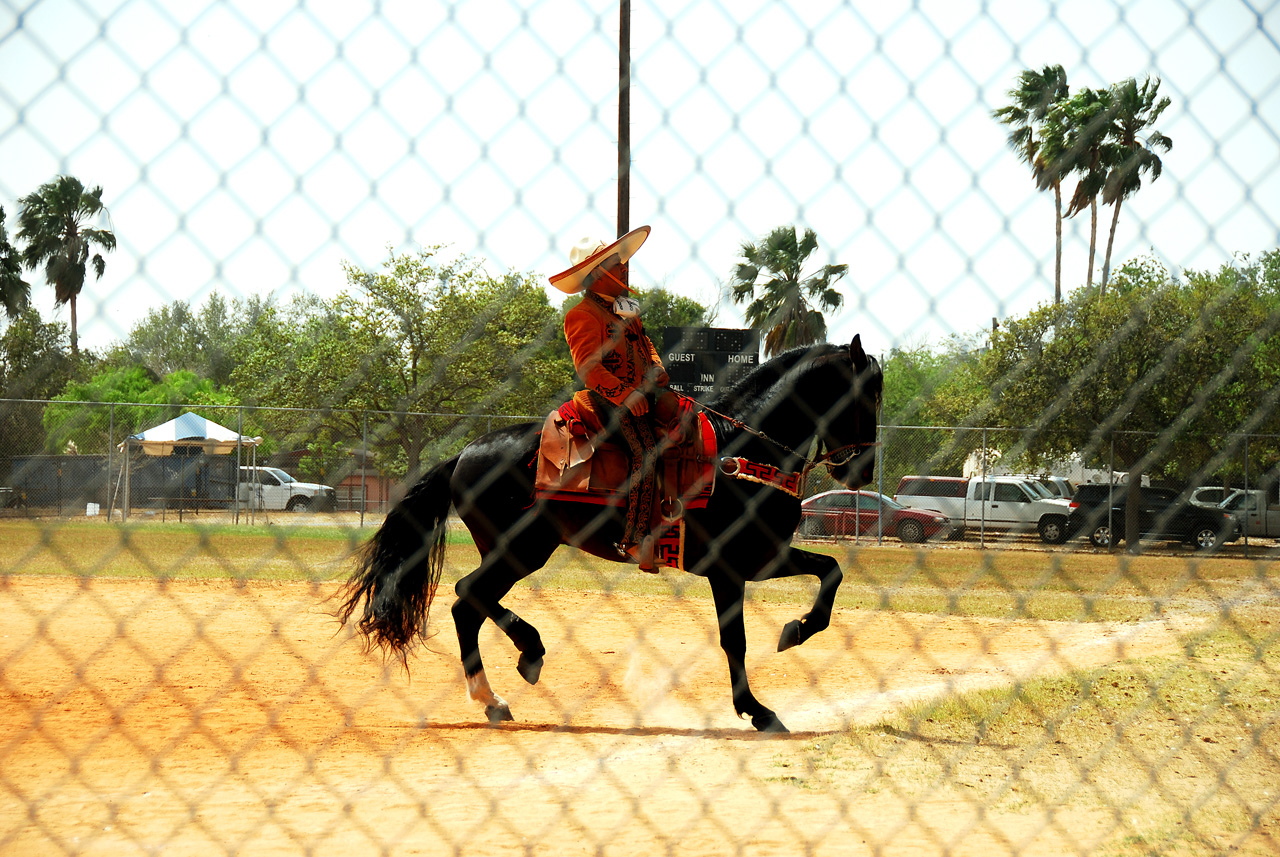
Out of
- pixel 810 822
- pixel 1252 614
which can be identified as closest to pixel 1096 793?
pixel 810 822

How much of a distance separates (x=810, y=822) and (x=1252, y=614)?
8871 millimetres

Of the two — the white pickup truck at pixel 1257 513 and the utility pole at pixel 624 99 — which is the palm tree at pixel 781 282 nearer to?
the utility pole at pixel 624 99

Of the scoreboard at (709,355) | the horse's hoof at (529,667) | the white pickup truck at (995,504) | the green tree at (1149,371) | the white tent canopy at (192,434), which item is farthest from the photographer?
the white pickup truck at (995,504)

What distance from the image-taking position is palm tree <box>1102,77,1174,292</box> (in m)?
2.05

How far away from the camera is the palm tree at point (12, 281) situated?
1.37 metres

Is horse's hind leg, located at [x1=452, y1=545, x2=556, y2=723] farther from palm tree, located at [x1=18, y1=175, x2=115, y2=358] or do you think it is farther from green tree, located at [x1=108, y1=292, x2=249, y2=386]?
palm tree, located at [x1=18, y1=175, x2=115, y2=358]

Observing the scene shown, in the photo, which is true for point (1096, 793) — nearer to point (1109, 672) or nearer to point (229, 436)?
point (1109, 672)

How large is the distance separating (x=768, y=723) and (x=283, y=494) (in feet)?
51.9

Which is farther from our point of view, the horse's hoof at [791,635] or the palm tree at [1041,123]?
the horse's hoof at [791,635]

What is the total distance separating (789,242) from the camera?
2.21 m

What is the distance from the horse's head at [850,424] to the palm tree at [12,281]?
3656mm

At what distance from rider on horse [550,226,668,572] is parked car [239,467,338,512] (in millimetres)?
14223

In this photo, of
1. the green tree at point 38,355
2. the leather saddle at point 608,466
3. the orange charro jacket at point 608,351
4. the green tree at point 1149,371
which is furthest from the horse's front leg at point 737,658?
the green tree at point 38,355

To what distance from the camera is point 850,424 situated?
5.22 m
